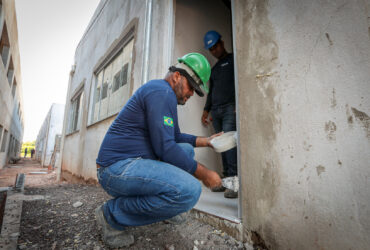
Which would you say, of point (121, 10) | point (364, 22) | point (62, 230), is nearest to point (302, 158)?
point (364, 22)

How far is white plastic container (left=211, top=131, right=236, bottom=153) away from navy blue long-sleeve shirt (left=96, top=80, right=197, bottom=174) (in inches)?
16.2

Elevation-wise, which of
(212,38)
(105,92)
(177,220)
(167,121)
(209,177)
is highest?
(212,38)

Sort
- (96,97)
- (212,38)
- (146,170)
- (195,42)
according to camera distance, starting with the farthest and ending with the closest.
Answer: (96,97), (195,42), (212,38), (146,170)

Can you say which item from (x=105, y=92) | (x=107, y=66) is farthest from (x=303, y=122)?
(x=107, y=66)

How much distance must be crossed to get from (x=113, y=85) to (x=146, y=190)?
403cm

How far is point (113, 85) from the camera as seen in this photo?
4746 millimetres

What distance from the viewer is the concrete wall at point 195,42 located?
2873 millimetres

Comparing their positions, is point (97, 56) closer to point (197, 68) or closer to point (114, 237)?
point (197, 68)

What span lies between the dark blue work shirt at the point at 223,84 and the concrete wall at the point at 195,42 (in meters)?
0.35

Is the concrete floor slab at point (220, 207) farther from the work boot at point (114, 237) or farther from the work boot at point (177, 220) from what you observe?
the work boot at point (114, 237)

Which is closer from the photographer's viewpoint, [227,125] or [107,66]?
[227,125]

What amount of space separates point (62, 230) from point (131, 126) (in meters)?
1.26

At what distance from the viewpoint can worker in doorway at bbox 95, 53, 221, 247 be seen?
1.29 metres

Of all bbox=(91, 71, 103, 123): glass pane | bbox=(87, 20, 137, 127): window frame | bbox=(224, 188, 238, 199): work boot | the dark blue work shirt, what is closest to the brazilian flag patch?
bbox=(224, 188, 238, 199): work boot
